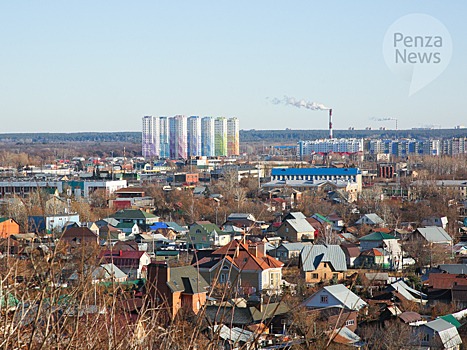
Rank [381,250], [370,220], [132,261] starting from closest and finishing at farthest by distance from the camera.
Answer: [132,261] < [381,250] < [370,220]

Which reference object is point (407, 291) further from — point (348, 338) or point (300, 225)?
point (300, 225)

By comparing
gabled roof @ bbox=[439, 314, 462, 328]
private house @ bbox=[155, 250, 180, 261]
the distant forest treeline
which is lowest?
the distant forest treeline

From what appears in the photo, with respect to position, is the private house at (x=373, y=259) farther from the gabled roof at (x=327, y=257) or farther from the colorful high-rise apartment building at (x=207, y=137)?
the colorful high-rise apartment building at (x=207, y=137)

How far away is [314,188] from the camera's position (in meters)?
17.7

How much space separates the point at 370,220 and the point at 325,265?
408cm

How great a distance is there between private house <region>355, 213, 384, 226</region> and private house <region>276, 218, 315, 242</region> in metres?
1.14

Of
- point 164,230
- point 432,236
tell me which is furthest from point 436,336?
point 164,230

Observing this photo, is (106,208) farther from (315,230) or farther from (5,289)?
(5,289)

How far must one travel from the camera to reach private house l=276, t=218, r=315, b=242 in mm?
10734

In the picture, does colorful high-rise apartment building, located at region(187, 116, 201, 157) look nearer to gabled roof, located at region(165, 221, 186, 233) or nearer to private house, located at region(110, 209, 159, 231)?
private house, located at region(110, 209, 159, 231)

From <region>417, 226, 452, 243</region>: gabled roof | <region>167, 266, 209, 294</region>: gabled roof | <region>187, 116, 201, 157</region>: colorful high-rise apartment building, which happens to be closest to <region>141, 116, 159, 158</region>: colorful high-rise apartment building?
<region>187, 116, 201, 157</region>: colorful high-rise apartment building

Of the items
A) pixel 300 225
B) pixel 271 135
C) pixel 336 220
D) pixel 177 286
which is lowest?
pixel 271 135

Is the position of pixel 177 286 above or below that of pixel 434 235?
above

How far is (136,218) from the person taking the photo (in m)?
12.1
